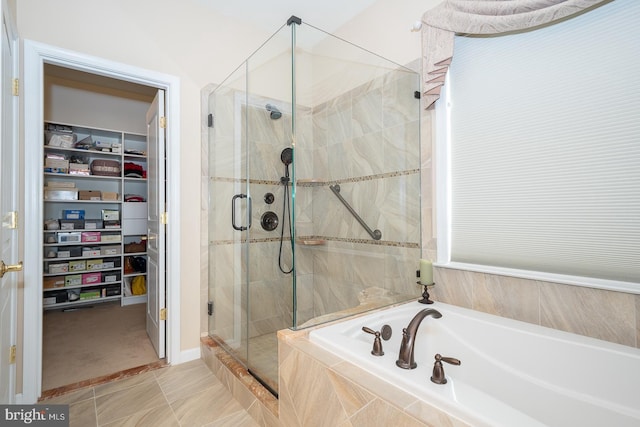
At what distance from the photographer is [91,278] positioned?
3865 millimetres

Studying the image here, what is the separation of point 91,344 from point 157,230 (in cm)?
126

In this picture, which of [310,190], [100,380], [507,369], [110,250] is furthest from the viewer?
[110,250]

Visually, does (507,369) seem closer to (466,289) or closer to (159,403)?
(466,289)

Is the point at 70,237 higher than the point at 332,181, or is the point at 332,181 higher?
the point at 332,181

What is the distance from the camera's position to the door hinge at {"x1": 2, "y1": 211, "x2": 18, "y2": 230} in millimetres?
1436

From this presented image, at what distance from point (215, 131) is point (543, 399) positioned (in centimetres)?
253

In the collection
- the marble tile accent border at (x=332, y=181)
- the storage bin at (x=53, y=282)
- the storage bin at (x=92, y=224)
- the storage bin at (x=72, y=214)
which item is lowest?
the storage bin at (x=53, y=282)

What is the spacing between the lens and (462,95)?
A: 1.83 meters

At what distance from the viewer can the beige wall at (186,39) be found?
1.95 meters

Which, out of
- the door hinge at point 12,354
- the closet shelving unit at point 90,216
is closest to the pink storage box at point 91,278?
the closet shelving unit at point 90,216

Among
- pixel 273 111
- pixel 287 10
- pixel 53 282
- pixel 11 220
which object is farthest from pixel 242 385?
pixel 53 282

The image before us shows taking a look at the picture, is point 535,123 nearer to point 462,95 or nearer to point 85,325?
point 462,95

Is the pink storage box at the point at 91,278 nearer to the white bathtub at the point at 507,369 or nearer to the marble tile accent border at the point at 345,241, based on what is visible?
the marble tile accent border at the point at 345,241

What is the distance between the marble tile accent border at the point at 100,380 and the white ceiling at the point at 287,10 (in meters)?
2.82
